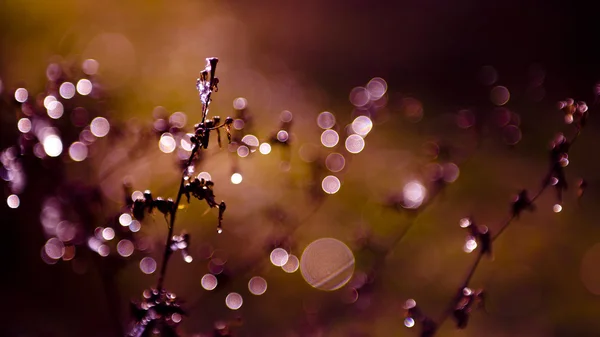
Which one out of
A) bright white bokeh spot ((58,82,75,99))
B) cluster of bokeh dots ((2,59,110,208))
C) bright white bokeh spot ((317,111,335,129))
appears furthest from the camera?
bright white bokeh spot ((317,111,335,129))

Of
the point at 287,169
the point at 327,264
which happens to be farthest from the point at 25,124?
the point at 327,264

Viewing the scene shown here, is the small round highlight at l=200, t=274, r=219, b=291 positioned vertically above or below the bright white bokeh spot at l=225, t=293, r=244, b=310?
above

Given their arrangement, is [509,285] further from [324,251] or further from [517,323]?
[324,251]

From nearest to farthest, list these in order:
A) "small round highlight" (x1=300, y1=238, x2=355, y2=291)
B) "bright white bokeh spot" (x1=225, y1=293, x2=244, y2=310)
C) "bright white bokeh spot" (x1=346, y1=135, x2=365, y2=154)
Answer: "bright white bokeh spot" (x1=225, y1=293, x2=244, y2=310)
"small round highlight" (x1=300, y1=238, x2=355, y2=291)
"bright white bokeh spot" (x1=346, y1=135, x2=365, y2=154)

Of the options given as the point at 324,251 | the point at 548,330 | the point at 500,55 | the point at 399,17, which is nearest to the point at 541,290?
the point at 548,330

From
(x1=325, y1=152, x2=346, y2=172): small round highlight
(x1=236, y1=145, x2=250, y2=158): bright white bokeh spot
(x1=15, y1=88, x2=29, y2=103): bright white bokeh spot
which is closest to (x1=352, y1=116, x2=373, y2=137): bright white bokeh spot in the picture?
(x1=325, y1=152, x2=346, y2=172): small round highlight

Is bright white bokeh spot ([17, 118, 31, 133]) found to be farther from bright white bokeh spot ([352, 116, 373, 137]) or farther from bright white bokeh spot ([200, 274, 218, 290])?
bright white bokeh spot ([352, 116, 373, 137])
